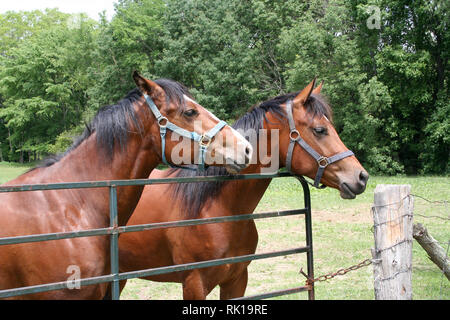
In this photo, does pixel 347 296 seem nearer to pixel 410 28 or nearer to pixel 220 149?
pixel 220 149

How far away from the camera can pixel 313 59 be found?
80.7 ft

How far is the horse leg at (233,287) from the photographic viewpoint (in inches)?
136

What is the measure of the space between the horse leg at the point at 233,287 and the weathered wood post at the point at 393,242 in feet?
3.82

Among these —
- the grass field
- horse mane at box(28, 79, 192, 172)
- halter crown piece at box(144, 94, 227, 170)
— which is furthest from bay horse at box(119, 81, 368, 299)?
the grass field

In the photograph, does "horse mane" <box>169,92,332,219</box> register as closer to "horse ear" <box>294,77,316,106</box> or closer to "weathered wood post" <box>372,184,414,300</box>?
"horse ear" <box>294,77,316,106</box>

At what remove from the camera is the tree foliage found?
23516 mm

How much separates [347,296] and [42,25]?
5074cm

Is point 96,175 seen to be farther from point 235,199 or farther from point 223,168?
point 235,199

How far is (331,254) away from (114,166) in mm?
5674

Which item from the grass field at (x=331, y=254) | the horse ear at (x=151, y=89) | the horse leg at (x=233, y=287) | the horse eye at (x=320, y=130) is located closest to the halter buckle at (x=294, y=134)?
the horse eye at (x=320, y=130)

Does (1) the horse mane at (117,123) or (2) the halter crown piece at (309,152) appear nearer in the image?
(1) the horse mane at (117,123)

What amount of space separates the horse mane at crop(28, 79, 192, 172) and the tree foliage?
2158 centimetres

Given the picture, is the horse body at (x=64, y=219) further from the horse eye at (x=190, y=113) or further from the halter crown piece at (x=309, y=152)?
the halter crown piece at (x=309, y=152)

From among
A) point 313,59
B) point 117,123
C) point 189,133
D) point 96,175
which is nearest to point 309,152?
point 189,133
